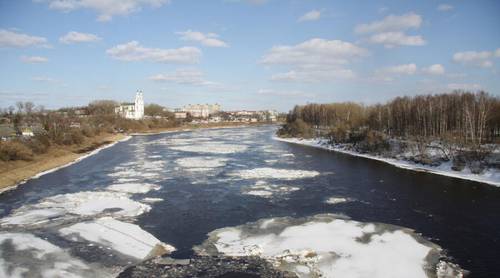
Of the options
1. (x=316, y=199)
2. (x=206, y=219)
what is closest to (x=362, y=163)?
(x=316, y=199)

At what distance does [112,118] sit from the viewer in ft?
240

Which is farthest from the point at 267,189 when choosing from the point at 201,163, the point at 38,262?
the point at 38,262

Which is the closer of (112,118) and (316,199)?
(316,199)

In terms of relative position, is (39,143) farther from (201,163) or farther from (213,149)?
(213,149)

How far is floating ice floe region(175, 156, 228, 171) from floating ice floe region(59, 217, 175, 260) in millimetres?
12339

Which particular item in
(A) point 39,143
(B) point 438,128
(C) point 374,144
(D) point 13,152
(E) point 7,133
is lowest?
(C) point 374,144

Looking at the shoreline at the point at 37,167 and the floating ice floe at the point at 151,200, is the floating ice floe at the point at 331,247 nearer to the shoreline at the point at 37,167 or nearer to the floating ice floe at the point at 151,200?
the floating ice floe at the point at 151,200

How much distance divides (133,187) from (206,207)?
217 inches

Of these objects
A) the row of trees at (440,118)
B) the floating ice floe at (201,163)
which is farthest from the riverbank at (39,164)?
the row of trees at (440,118)

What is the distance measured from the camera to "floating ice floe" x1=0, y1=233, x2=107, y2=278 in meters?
8.73

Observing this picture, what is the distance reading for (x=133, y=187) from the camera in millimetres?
18656

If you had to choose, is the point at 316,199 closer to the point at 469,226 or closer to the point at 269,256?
the point at 469,226

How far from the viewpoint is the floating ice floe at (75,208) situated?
13.4 meters

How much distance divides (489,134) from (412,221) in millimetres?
27846
